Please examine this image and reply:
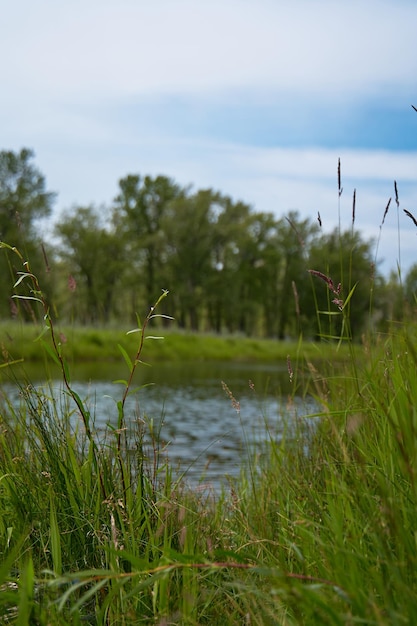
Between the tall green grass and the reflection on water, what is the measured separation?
0.74m

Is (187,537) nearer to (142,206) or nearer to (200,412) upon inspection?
(200,412)

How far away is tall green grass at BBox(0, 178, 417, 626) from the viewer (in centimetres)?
203

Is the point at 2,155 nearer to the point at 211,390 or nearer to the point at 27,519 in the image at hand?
the point at 211,390

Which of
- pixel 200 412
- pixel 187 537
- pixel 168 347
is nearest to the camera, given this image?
pixel 187 537

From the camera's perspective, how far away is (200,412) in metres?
17.0

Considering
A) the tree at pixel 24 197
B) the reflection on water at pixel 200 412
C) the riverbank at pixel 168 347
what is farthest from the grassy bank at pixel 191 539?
the tree at pixel 24 197

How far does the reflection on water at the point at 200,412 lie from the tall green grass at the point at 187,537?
0.74 metres

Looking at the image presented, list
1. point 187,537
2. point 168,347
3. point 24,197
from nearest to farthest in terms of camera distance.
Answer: point 187,537 → point 168,347 → point 24,197

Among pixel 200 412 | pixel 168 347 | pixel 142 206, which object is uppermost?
pixel 142 206

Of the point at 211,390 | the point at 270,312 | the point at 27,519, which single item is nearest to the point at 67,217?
the point at 270,312

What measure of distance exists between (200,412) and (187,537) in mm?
14550

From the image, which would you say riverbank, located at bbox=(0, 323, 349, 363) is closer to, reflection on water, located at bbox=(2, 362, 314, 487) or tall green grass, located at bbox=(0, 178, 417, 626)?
reflection on water, located at bbox=(2, 362, 314, 487)

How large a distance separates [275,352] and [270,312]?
2285 cm

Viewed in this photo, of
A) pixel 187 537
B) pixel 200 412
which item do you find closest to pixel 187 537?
pixel 187 537
